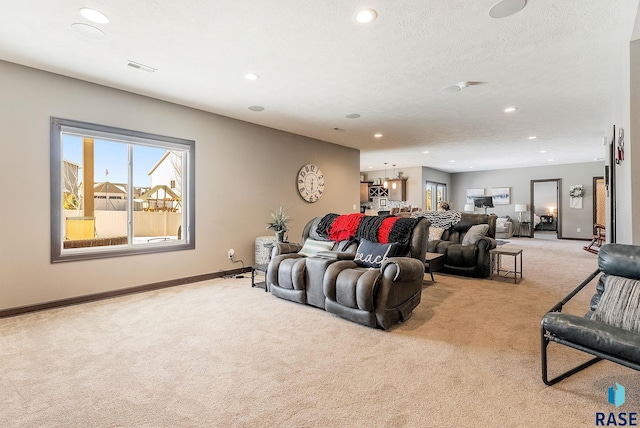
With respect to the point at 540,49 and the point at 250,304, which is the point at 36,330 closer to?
the point at 250,304

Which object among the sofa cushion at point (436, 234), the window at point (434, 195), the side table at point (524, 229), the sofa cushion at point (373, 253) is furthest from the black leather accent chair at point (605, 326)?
the side table at point (524, 229)

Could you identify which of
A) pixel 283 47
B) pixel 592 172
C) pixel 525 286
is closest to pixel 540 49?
pixel 283 47

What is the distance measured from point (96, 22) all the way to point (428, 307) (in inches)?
157

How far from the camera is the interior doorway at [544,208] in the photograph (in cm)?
1095

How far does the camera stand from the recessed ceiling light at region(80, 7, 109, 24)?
92.5 inches

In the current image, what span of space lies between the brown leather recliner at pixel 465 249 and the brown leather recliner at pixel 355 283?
1.72m

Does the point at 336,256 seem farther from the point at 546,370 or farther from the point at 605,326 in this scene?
the point at 605,326

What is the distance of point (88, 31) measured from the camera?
2.62 meters

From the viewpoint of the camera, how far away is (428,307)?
11.3 ft

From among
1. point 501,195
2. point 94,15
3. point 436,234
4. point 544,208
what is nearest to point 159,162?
point 94,15

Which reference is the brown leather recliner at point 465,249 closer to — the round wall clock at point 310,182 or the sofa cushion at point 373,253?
the sofa cushion at point 373,253

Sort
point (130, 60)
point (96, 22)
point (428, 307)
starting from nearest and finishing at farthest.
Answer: point (96, 22) < point (130, 60) < point (428, 307)

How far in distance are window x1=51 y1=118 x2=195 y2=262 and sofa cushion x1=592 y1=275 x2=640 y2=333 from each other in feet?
14.8

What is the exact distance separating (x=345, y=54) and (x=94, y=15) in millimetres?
2041
